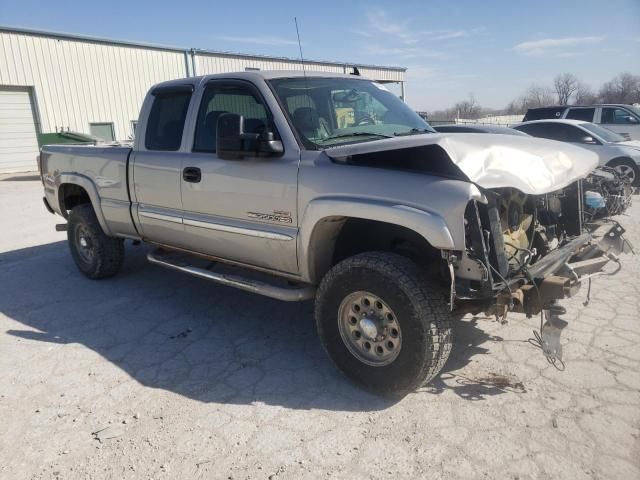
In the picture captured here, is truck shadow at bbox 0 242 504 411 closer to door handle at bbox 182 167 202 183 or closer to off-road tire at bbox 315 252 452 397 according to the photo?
off-road tire at bbox 315 252 452 397

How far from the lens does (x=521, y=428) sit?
2.81 m

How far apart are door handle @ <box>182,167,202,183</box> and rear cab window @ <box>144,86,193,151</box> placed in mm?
296

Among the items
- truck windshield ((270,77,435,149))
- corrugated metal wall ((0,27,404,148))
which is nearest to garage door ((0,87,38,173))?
corrugated metal wall ((0,27,404,148))

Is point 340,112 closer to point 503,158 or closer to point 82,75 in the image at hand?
point 503,158

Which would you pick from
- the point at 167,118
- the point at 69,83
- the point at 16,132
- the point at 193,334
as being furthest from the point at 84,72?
the point at 193,334

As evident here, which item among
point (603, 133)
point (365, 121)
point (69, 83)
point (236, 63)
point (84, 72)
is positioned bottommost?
point (603, 133)

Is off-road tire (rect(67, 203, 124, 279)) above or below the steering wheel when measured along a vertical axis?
below

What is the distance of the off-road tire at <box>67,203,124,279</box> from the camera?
5477 millimetres

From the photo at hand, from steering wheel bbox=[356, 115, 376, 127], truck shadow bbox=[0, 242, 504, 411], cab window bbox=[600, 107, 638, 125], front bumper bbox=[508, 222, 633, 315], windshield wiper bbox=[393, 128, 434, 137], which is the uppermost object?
steering wheel bbox=[356, 115, 376, 127]

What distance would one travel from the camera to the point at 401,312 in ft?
9.73

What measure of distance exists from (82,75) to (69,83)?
0.63m

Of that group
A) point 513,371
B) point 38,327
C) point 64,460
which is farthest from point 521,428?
point 38,327

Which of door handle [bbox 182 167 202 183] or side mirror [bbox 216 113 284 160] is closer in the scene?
side mirror [bbox 216 113 284 160]

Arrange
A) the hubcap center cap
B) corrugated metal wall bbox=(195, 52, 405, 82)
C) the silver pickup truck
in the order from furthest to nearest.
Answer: corrugated metal wall bbox=(195, 52, 405, 82)
the hubcap center cap
the silver pickup truck
